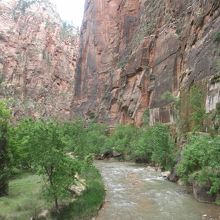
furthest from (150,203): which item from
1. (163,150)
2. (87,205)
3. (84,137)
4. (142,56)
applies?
(142,56)

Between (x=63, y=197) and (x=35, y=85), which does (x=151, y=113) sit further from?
(x=35, y=85)

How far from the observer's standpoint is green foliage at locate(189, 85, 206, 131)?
3412 cm

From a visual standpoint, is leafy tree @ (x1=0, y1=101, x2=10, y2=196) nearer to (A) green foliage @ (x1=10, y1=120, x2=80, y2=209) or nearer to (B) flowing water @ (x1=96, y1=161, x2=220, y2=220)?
(A) green foliage @ (x1=10, y1=120, x2=80, y2=209)

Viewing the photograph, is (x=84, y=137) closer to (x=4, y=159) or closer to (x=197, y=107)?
(x=197, y=107)

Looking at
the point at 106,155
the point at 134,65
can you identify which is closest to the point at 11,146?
the point at 106,155

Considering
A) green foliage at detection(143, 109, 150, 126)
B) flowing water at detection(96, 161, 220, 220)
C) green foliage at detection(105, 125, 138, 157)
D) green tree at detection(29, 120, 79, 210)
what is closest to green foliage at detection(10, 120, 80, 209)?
green tree at detection(29, 120, 79, 210)

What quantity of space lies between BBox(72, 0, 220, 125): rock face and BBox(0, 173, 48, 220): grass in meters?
18.3

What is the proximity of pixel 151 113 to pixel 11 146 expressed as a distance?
37.8 metres

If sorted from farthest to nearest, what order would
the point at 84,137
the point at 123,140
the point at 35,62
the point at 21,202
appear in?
1. the point at 35,62
2. the point at 123,140
3. the point at 84,137
4. the point at 21,202

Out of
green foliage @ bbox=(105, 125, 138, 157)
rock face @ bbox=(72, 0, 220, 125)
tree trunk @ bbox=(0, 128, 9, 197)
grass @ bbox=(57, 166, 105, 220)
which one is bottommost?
grass @ bbox=(57, 166, 105, 220)

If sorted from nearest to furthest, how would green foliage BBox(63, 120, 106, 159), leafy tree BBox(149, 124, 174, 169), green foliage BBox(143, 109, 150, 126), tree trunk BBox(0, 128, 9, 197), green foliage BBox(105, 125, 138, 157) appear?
tree trunk BBox(0, 128, 9, 197) → leafy tree BBox(149, 124, 174, 169) → green foliage BBox(63, 120, 106, 159) → green foliage BBox(105, 125, 138, 157) → green foliage BBox(143, 109, 150, 126)

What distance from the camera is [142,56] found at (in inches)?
2675

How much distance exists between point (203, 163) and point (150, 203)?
12.6 feet

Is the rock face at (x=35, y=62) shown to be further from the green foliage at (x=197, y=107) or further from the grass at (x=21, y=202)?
the grass at (x=21, y=202)
